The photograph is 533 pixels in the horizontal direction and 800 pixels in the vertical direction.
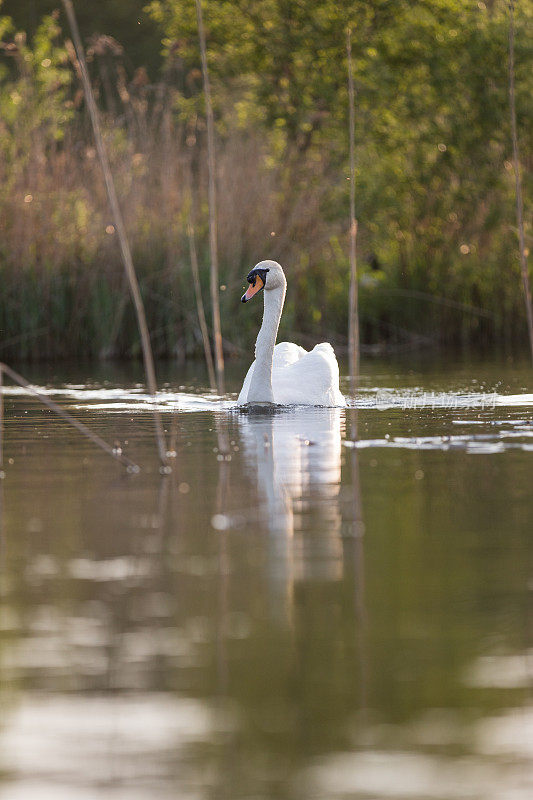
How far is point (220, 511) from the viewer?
7.25 metres

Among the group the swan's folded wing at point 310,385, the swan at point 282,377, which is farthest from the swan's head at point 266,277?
the swan's folded wing at point 310,385

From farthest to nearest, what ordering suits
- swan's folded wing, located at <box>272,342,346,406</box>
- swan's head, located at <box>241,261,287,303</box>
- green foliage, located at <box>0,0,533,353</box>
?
green foliage, located at <box>0,0,533,353</box>, swan's head, located at <box>241,261,287,303</box>, swan's folded wing, located at <box>272,342,346,406</box>

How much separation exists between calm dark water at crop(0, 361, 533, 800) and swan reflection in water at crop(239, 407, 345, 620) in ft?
0.08

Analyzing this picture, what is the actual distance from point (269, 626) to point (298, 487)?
3076 mm

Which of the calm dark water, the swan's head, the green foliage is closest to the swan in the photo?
the swan's head

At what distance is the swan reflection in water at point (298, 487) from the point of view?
592 centimetres

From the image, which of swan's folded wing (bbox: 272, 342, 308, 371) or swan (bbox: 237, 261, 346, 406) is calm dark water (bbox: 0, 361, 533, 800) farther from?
swan's folded wing (bbox: 272, 342, 308, 371)

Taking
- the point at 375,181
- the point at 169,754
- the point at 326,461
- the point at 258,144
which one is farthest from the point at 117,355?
the point at 169,754

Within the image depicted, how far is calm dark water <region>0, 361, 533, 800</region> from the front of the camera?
12.1 ft

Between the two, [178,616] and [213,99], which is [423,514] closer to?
[178,616]

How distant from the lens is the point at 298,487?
7.98 metres

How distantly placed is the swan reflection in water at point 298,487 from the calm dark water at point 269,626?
0.9 inches

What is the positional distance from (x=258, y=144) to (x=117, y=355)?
3.50m

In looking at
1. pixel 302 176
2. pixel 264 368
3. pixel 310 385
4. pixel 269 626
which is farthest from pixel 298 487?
pixel 302 176
